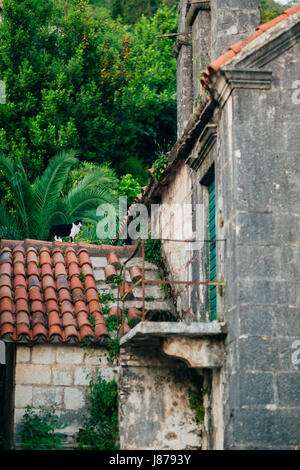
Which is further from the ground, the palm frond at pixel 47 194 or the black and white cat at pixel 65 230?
the palm frond at pixel 47 194

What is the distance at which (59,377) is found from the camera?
10047 millimetres

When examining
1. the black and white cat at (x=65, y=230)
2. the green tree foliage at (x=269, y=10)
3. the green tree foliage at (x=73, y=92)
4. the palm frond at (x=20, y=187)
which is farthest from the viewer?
the green tree foliage at (x=73, y=92)

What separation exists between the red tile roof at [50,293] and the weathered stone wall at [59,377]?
0.25 m

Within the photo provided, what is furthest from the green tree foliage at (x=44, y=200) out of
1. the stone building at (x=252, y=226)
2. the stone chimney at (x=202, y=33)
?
the stone building at (x=252, y=226)

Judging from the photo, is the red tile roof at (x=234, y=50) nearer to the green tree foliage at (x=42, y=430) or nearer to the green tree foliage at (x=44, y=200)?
the green tree foliage at (x=42, y=430)

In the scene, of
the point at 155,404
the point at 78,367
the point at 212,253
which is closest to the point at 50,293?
the point at 78,367

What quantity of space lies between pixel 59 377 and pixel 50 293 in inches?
49.3

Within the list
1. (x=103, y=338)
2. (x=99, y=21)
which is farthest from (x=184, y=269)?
(x=99, y=21)

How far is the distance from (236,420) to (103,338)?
267 centimetres

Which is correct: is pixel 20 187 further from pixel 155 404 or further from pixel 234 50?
pixel 234 50

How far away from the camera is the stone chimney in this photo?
33.4 feet

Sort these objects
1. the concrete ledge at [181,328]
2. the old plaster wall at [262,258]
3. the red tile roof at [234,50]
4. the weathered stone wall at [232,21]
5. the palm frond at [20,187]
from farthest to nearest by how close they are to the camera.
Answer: the palm frond at [20,187], the weathered stone wall at [232,21], the red tile roof at [234,50], the concrete ledge at [181,328], the old plaster wall at [262,258]

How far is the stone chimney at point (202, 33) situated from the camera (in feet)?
33.4

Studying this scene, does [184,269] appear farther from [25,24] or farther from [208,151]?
[25,24]
